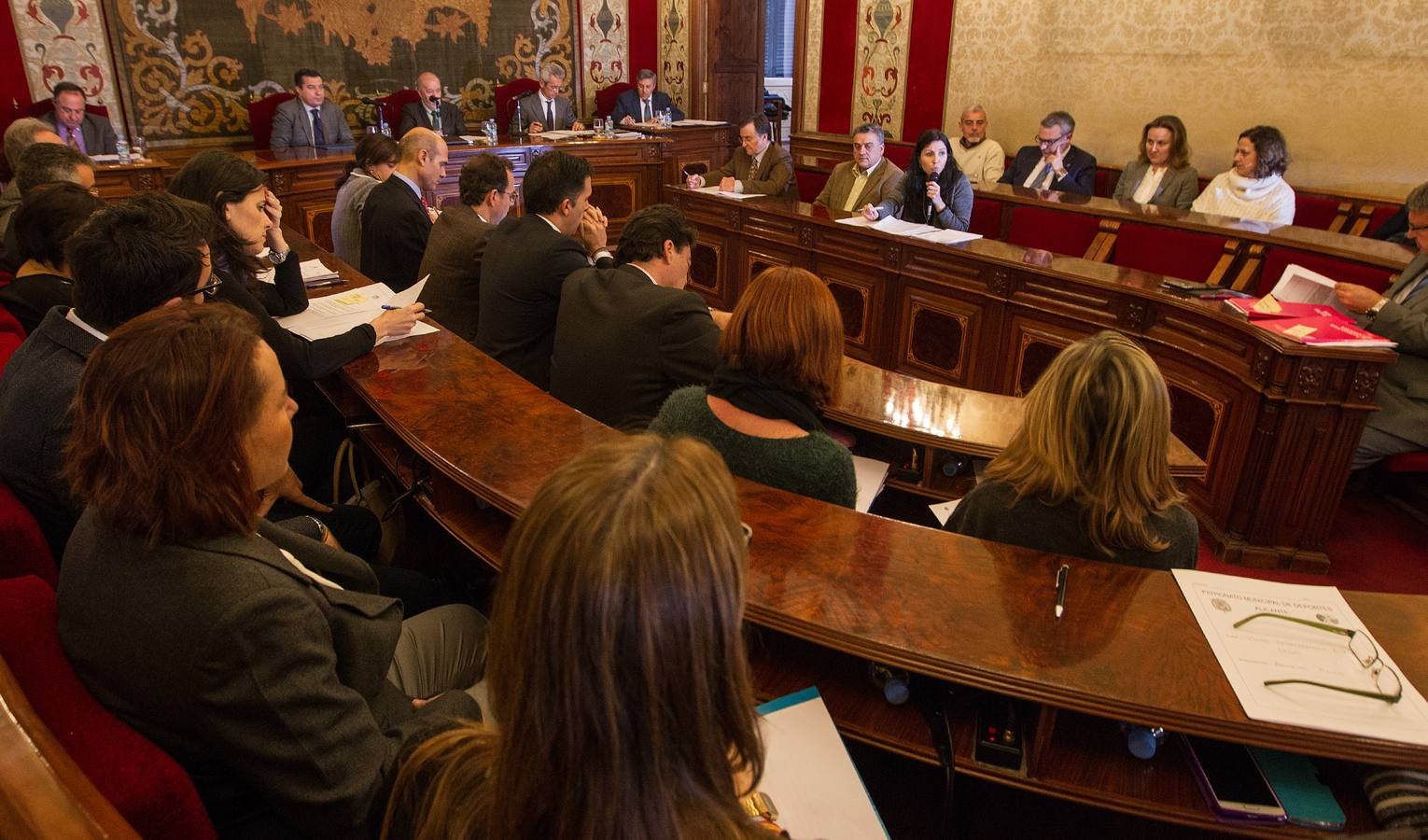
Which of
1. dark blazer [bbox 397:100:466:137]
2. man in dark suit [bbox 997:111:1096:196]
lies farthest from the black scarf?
dark blazer [bbox 397:100:466:137]

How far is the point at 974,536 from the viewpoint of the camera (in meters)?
1.71

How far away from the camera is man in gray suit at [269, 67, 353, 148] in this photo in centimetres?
704

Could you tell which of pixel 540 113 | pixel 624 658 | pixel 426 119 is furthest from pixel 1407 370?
pixel 540 113

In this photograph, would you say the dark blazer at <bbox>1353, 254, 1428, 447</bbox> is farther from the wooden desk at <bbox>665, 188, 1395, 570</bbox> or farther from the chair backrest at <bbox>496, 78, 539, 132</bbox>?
the chair backrest at <bbox>496, 78, 539, 132</bbox>

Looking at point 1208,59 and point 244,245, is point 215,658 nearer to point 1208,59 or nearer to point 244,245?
point 244,245

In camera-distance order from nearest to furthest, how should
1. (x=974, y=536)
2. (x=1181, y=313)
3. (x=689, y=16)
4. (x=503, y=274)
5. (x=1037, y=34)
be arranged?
1. (x=974, y=536)
2. (x=503, y=274)
3. (x=1181, y=313)
4. (x=1037, y=34)
5. (x=689, y=16)

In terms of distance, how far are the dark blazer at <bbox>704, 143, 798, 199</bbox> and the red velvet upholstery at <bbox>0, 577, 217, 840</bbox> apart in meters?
5.02

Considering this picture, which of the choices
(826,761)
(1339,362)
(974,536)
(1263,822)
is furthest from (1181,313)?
(826,761)

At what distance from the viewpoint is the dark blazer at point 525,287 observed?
9.59 feet

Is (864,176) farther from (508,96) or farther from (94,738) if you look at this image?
(94,738)

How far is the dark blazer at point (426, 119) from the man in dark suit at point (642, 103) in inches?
63.8

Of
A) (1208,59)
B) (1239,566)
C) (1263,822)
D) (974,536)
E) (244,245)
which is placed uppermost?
(1208,59)

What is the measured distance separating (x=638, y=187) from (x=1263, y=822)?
6.87 m

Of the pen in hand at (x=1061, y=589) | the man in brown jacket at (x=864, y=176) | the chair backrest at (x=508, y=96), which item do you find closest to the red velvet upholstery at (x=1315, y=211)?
the man in brown jacket at (x=864, y=176)
